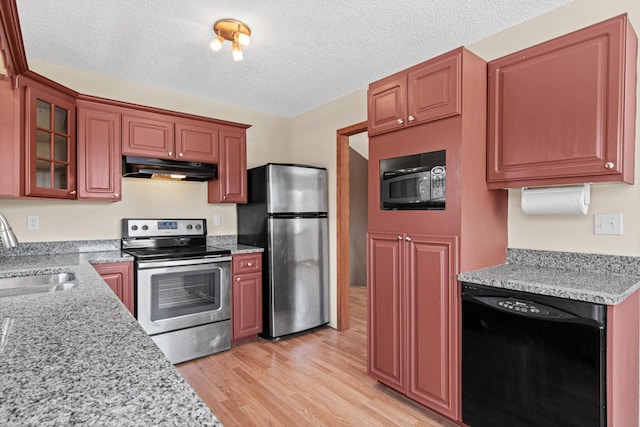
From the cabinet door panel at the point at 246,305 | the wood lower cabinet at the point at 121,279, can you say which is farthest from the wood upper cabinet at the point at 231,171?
the wood lower cabinet at the point at 121,279

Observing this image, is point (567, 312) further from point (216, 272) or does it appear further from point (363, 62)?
point (216, 272)

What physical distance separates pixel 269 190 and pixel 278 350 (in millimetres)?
1473

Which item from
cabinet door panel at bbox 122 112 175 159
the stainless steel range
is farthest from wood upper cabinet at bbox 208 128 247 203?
the stainless steel range

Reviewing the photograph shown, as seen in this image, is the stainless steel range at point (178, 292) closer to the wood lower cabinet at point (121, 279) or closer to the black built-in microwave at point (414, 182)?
the wood lower cabinet at point (121, 279)

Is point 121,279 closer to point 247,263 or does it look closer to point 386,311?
point 247,263

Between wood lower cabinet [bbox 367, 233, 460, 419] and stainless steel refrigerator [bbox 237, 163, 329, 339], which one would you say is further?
stainless steel refrigerator [bbox 237, 163, 329, 339]

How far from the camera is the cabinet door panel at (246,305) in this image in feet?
10.5

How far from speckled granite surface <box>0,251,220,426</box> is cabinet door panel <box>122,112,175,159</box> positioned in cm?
210

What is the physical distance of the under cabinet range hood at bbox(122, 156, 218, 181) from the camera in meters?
2.96

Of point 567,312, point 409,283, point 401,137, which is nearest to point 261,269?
point 409,283

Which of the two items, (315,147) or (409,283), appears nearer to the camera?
(409,283)

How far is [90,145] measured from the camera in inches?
109

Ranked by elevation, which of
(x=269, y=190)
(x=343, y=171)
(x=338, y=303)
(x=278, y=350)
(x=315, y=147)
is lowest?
(x=278, y=350)

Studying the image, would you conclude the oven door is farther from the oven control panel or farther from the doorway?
the doorway
